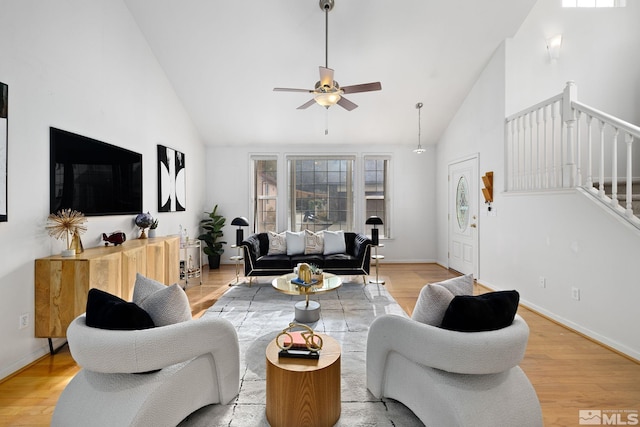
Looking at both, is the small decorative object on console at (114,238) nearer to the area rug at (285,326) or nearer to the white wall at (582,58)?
the area rug at (285,326)

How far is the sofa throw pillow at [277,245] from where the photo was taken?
5341 mm

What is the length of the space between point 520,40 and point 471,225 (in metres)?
2.88

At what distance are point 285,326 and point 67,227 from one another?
2.32 meters

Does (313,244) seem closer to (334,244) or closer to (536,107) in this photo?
(334,244)

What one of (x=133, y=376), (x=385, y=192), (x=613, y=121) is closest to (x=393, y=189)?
(x=385, y=192)

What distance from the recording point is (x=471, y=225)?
5461mm

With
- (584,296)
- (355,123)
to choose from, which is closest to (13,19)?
(355,123)

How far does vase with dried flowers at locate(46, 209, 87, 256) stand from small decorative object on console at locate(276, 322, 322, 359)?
2320 mm

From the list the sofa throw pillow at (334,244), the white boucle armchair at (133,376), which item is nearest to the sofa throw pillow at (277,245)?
the sofa throw pillow at (334,244)

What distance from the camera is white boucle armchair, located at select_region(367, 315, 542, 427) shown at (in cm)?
154

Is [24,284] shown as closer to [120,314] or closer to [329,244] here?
[120,314]

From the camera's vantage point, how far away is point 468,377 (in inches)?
64.0

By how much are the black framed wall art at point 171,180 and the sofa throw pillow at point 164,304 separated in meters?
3.34

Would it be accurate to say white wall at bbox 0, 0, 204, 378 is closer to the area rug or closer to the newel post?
the area rug
